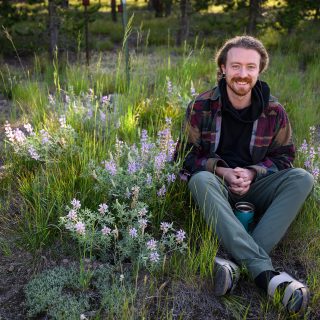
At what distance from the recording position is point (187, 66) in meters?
5.73

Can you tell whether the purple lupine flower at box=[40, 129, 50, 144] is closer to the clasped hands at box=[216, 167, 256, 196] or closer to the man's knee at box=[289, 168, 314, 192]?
the clasped hands at box=[216, 167, 256, 196]

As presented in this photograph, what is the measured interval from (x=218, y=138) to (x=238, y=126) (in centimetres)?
17

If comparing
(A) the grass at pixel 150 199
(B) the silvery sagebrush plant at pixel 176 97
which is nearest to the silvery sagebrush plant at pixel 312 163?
(A) the grass at pixel 150 199

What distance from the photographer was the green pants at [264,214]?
2.69 meters

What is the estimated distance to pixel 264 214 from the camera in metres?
2.96

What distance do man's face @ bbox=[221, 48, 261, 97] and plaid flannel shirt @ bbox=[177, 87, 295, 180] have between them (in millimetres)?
192

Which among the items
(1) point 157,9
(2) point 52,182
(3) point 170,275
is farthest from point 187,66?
(1) point 157,9

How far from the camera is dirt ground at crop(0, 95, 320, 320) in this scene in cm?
253

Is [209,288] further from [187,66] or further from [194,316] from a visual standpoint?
[187,66]

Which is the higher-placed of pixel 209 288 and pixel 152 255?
pixel 152 255

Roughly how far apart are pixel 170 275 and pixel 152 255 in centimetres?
31

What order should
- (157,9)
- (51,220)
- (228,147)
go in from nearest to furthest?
(51,220) → (228,147) → (157,9)

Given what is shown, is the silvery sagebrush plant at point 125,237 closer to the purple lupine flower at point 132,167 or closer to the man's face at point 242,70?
the purple lupine flower at point 132,167

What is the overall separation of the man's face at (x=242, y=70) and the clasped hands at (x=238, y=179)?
0.55m
